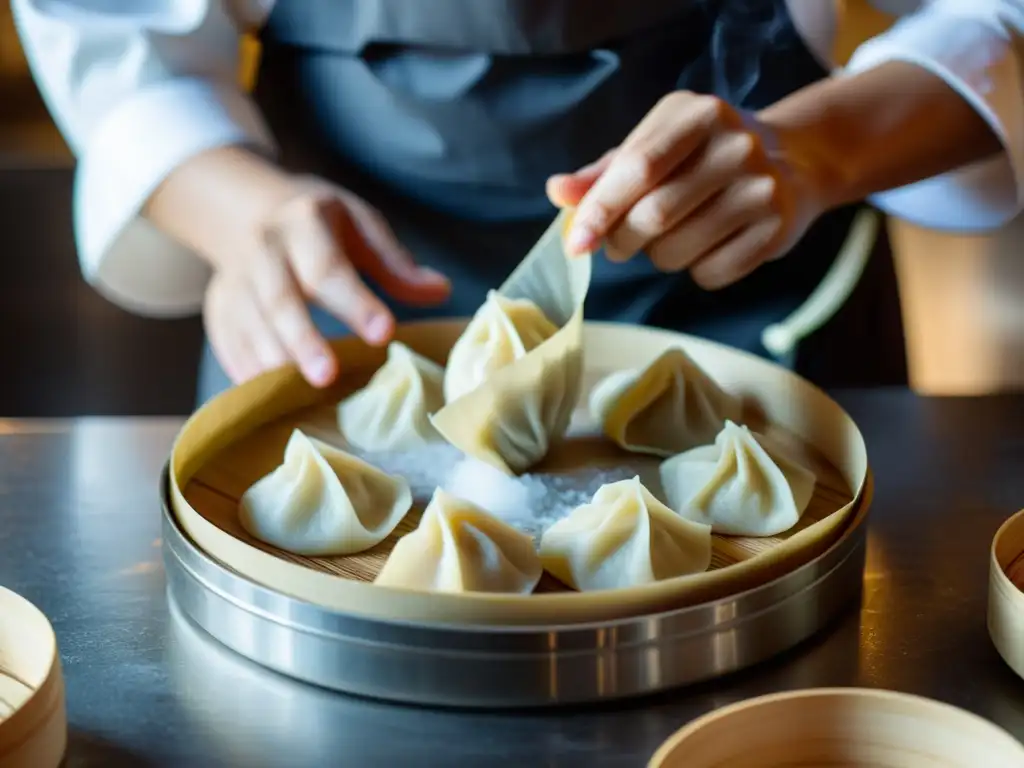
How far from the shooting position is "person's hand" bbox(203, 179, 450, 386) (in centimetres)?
139

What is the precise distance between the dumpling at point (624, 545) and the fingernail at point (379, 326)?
36 centimetres

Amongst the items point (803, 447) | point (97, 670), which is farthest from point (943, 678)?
point (97, 670)

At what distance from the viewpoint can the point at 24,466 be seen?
1430mm

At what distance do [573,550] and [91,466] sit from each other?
24.3 inches

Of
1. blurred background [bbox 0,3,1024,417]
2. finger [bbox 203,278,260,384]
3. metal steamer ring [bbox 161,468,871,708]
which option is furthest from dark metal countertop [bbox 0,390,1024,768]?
blurred background [bbox 0,3,1024,417]

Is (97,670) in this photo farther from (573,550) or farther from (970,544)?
(970,544)

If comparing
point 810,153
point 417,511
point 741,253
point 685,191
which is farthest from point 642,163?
point 417,511

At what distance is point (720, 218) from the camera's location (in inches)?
53.9

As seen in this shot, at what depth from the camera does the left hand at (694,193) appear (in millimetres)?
1283

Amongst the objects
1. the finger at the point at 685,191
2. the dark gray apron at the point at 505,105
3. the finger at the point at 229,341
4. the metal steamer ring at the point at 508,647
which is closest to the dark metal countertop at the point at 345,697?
the metal steamer ring at the point at 508,647

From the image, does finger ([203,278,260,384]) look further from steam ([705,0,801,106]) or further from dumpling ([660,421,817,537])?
steam ([705,0,801,106])

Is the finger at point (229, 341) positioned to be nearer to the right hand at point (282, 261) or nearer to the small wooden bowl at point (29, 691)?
the right hand at point (282, 261)

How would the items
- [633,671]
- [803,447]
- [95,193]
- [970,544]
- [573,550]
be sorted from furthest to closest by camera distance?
[95,193] < [803,447] < [970,544] < [573,550] < [633,671]

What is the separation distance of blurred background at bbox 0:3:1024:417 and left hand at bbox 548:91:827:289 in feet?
6.28
